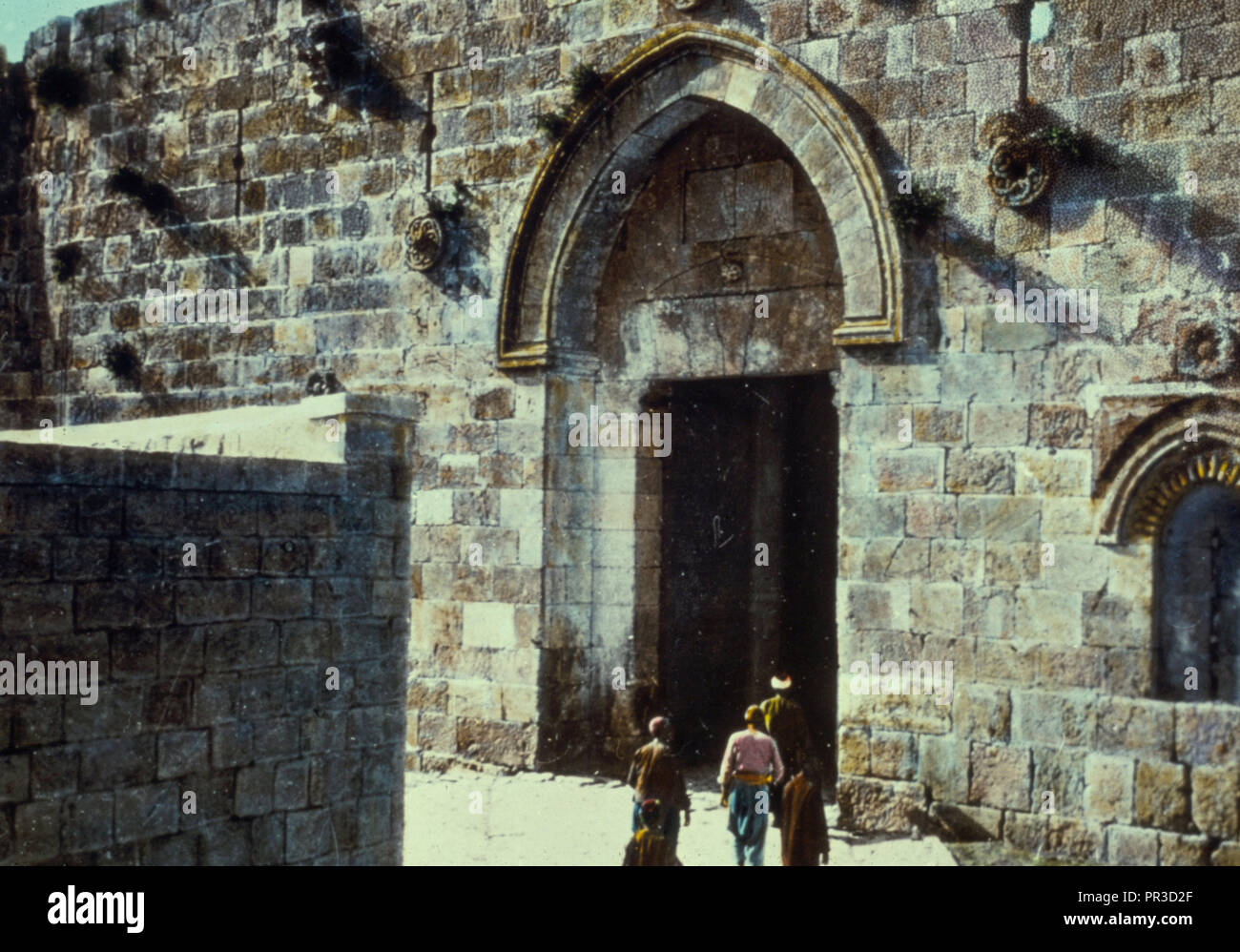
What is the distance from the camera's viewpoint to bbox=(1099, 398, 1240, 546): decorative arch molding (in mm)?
6586

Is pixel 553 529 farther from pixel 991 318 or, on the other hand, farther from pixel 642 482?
pixel 991 318

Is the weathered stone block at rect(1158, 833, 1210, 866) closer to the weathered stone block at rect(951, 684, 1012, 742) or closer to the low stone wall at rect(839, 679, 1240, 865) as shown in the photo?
the low stone wall at rect(839, 679, 1240, 865)

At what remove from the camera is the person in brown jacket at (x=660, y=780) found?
21.1 ft

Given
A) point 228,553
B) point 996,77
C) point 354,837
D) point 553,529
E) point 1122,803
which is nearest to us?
point 228,553

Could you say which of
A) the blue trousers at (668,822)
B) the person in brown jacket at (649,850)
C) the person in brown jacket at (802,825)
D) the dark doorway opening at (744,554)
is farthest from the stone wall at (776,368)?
the person in brown jacket at (649,850)

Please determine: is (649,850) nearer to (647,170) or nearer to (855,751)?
(855,751)

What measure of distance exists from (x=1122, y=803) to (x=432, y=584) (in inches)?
192

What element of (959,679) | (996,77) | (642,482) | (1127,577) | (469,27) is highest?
(469,27)

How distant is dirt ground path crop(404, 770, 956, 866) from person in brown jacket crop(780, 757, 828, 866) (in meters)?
0.36

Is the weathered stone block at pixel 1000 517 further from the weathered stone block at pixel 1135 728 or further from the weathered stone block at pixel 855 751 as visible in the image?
the weathered stone block at pixel 855 751

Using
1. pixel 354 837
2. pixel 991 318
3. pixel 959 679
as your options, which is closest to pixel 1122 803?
pixel 959 679

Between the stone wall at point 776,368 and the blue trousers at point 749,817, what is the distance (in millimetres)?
1149

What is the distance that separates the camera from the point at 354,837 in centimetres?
599
